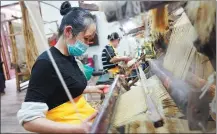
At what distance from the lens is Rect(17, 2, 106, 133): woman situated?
988mm

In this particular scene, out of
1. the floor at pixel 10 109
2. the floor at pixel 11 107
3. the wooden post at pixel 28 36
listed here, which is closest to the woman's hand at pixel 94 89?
the wooden post at pixel 28 36

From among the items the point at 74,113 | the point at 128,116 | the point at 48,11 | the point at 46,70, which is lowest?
the point at 74,113

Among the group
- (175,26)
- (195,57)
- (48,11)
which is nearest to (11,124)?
(48,11)

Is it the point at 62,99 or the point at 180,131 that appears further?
the point at 62,99

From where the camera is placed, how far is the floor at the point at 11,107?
3.66 metres

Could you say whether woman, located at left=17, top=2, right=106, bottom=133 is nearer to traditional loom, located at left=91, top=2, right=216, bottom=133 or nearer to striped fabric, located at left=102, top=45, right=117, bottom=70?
traditional loom, located at left=91, top=2, right=216, bottom=133

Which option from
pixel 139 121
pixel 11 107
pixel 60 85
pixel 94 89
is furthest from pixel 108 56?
pixel 11 107

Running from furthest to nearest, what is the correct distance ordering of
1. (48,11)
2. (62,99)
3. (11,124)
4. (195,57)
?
(48,11) < (11,124) < (62,99) < (195,57)

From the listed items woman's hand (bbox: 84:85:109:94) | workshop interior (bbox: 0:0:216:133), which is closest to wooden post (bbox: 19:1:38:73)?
workshop interior (bbox: 0:0:216:133)

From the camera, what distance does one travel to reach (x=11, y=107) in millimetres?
5062

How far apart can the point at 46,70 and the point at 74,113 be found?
29cm

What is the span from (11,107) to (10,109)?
160 millimetres

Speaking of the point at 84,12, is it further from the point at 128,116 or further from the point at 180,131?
the point at 180,131

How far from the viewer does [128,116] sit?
832 millimetres
